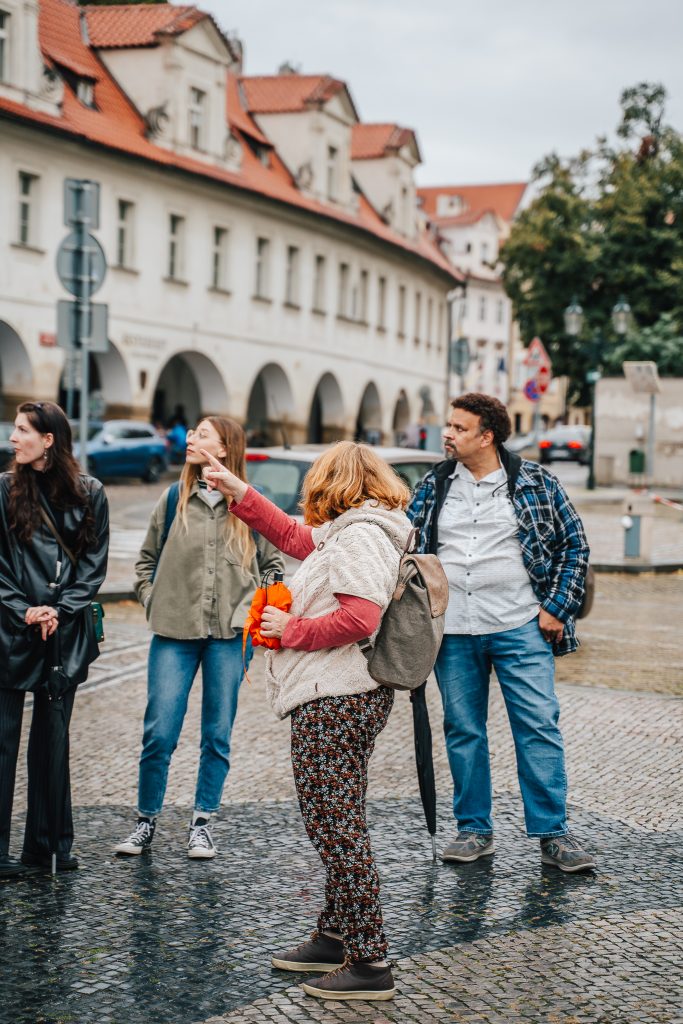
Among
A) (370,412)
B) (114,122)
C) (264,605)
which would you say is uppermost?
(114,122)

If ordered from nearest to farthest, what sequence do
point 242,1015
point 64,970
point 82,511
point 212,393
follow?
point 242,1015 → point 64,970 → point 82,511 → point 212,393

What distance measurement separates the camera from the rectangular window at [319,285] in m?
49.7

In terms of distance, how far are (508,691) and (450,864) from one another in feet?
2.43

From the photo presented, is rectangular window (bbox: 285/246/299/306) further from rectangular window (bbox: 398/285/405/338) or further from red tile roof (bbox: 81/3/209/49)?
rectangular window (bbox: 398/285/405/338)

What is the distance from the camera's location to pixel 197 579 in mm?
6395

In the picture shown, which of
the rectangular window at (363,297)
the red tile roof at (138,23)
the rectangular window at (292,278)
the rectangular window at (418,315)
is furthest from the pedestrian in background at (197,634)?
the rectangular window at (418,315)

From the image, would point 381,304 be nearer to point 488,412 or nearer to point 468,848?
point 488,412

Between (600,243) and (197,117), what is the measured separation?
45.2ft

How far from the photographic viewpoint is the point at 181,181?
4200 cm

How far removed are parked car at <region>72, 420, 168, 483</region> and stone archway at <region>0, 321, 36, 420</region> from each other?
1.49m

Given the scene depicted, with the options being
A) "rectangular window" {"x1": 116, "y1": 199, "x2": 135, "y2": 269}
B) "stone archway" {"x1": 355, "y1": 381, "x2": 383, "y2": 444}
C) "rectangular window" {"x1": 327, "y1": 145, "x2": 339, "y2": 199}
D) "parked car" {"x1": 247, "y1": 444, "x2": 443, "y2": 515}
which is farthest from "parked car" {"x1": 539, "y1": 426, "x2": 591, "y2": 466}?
"parked car" {"x1": 247, "y1": 444, "x2": 443, "y2": 515}

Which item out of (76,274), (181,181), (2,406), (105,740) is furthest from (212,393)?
(105,740)

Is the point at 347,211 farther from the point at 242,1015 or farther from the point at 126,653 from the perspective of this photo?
the point at 242,1015

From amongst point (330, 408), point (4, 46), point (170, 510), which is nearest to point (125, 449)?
point (4, 46)
